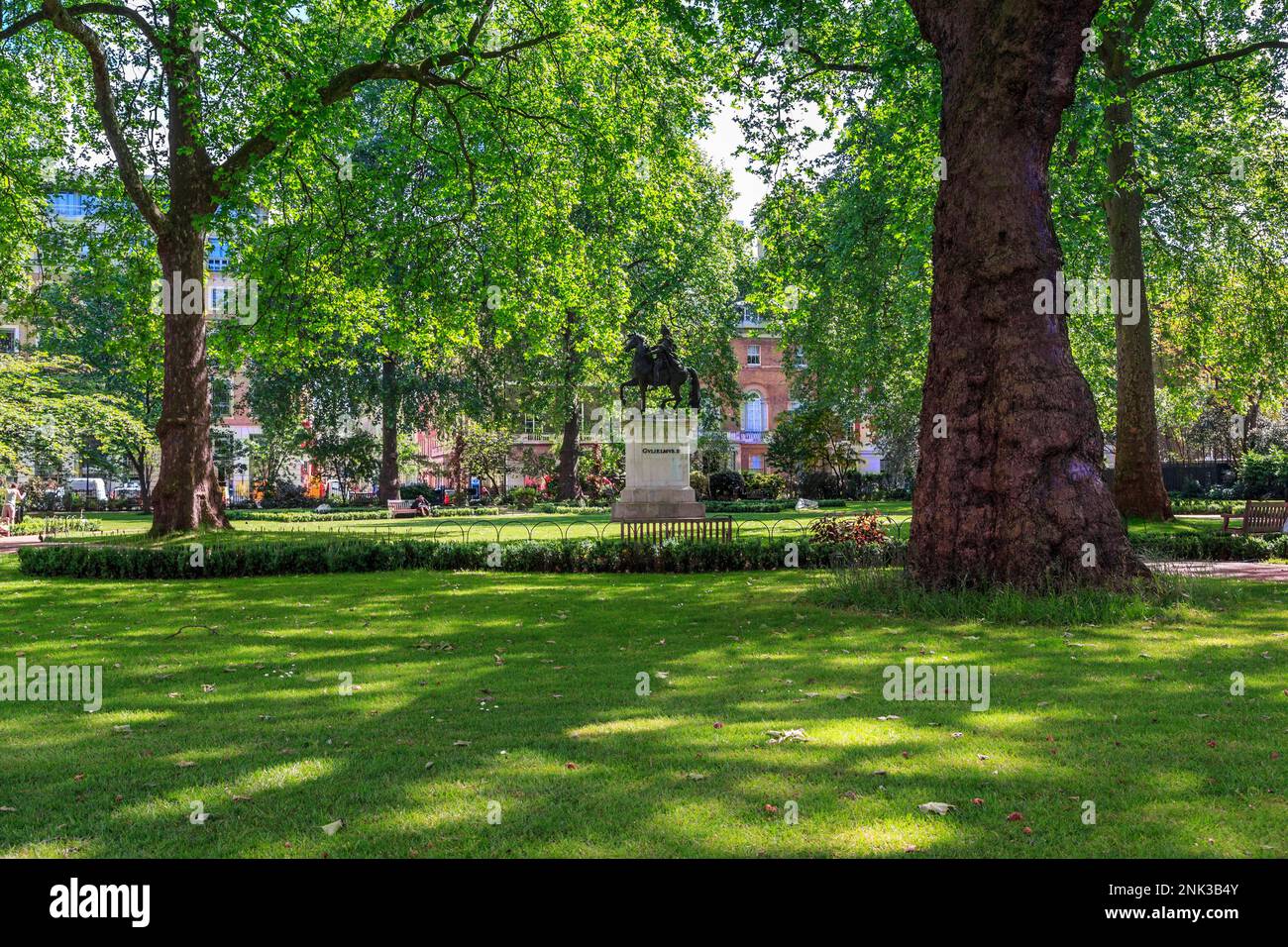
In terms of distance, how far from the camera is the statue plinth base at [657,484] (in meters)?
25.9

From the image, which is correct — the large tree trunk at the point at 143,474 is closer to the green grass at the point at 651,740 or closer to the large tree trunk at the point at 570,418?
the large tree trunk at the point at 570,418

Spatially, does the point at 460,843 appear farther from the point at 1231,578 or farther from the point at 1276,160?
the point at 1276,160

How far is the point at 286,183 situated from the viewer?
20406 millimetres

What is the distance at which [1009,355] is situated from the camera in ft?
35.2

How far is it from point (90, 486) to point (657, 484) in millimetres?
46951

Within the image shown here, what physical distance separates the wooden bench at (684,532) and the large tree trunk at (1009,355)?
6.42 meters

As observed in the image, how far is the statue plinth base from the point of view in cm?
2589

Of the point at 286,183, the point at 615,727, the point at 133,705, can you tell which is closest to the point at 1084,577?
the point at 615,727

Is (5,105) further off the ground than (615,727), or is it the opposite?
(5,105)

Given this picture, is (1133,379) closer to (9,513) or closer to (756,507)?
(756,507)

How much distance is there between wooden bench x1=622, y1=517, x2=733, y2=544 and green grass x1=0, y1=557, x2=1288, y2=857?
255 inches

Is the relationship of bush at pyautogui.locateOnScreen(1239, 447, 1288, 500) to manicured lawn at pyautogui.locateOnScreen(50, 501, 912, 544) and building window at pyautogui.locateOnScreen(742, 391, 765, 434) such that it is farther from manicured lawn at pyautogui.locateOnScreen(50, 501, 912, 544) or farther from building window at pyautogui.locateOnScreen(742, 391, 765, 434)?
building window at pyautogui.locateOnScreen(742, 391, 765, 434)

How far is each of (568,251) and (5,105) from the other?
11.9 m

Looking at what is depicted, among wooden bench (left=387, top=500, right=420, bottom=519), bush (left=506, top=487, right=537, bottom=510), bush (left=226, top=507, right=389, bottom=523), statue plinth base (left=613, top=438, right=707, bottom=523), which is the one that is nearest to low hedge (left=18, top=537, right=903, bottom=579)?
statue plinth base (left=613, top=438, right=707, bottom=523)
